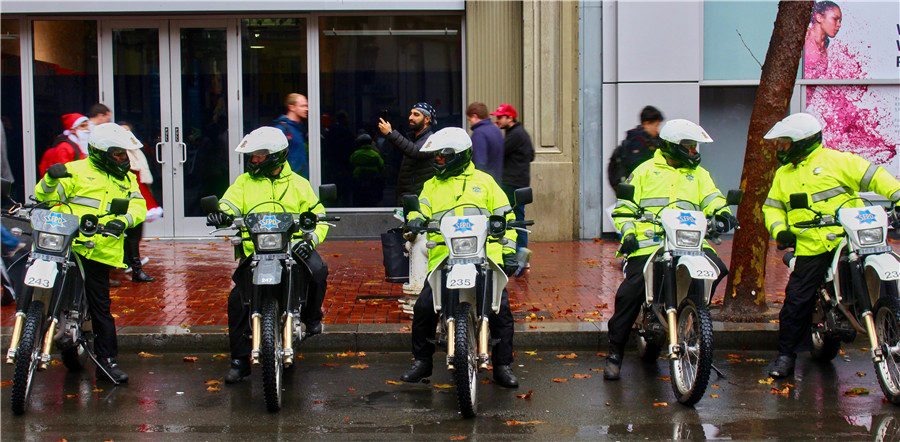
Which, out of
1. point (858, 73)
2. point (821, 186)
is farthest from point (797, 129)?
point (858, 73)

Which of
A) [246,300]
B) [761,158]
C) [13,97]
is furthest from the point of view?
[13,97]

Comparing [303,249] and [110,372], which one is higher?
[303,249]

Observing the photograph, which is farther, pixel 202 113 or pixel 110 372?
pixel 202 113

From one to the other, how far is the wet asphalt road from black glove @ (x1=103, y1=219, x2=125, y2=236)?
1.04 m

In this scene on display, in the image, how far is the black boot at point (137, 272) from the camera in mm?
9977

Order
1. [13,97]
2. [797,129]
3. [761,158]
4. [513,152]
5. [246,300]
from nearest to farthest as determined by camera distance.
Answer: [246,300] < [797,129] < [761,158] < [513,152] < [13,97]

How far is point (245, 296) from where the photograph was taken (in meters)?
6.30

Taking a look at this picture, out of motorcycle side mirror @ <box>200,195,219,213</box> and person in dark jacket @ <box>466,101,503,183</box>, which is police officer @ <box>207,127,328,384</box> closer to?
motorcycle side mirror @ <box>200,195,219,213</box>

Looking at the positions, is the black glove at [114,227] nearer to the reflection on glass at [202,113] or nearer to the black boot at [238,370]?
the black boot at [238,370]

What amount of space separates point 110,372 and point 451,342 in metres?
2.45

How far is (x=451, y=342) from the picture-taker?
568 centimetres

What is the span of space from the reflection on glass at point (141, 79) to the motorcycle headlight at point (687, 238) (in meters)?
9.19

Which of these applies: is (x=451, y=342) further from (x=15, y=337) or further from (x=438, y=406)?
(x=15, y=337)

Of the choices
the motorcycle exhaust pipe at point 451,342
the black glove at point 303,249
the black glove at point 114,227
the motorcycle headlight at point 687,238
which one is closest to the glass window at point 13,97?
the black glove at point 114,227
